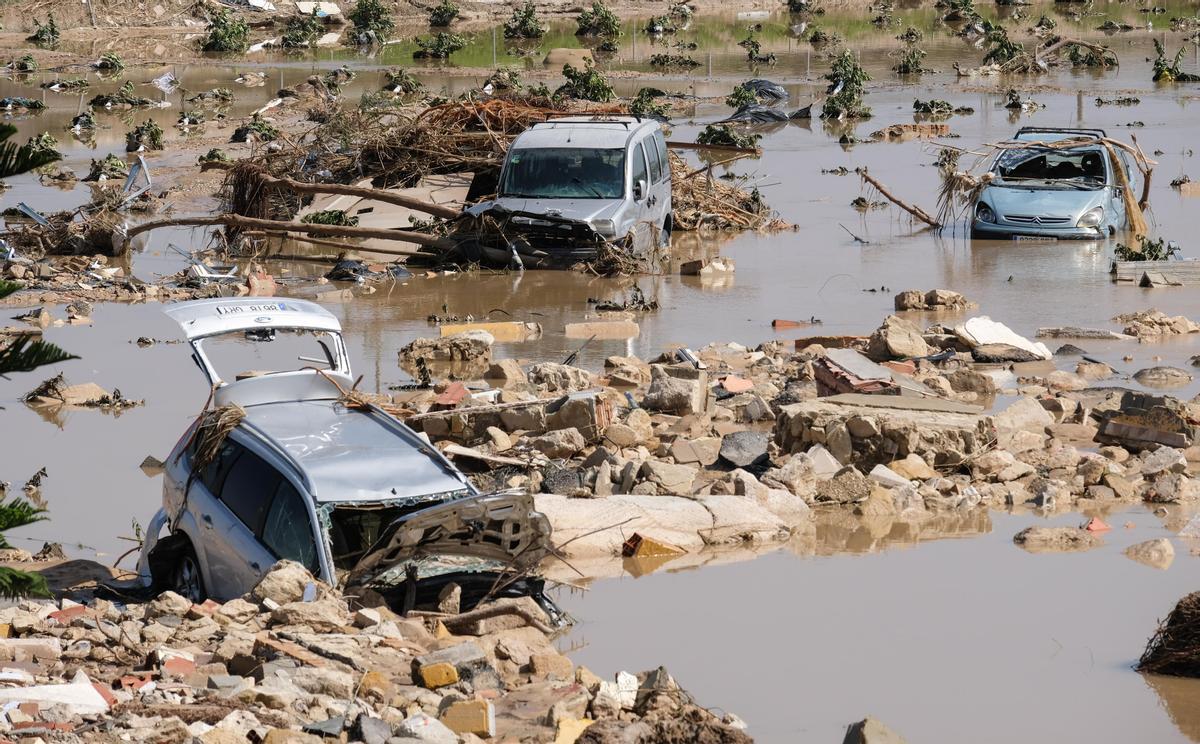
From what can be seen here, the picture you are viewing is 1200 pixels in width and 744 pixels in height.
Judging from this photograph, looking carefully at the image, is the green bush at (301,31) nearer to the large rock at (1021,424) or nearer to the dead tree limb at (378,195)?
the dead tree limb at (378,195)

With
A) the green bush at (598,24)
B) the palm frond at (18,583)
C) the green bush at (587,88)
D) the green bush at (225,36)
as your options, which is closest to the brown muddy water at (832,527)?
the palm frond at (18,583)

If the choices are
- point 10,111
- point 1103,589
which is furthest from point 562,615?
point 10,111

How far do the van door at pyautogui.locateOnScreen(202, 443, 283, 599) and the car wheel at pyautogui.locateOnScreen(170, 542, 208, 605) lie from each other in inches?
→ 5.2

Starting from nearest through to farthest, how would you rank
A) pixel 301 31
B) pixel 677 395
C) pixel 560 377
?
pixel 677 395
pixel 560 377
pixel 301 31

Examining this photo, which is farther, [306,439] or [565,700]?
[306,439]

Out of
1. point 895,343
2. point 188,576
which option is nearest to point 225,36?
point 895,343

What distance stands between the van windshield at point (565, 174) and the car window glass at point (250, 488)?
12377 mm

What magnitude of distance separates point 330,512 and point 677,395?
18.8 feet

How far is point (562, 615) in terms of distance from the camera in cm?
916

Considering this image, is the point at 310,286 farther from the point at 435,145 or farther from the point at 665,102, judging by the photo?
the point at 665,102

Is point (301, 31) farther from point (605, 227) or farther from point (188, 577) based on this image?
point (188, 577)

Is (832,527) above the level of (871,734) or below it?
below

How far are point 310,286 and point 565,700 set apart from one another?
14608 millimetres

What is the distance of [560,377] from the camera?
14883mm
